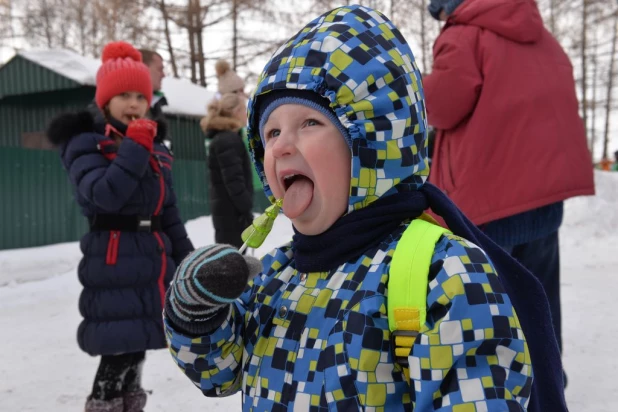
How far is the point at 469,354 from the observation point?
1064mm

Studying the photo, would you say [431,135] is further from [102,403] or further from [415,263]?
[415,263]

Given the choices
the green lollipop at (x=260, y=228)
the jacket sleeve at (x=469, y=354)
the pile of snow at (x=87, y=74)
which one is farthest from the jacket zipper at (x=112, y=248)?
the pile of snow at (x=87, y=74)

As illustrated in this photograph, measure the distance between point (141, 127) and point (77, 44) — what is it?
90.9 ft

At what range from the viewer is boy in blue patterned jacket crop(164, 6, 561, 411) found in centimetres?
109

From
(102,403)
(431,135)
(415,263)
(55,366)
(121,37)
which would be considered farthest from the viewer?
(121,37)

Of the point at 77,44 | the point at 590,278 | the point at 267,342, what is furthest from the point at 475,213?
the point at 77,44

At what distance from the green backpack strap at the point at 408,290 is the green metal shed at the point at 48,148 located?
923 centimetres

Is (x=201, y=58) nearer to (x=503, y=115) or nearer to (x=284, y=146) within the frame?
(x=503, y=115)

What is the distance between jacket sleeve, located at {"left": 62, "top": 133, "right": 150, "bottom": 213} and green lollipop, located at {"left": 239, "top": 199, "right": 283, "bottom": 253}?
157cm

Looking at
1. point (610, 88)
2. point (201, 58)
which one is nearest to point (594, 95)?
point (610, 88)

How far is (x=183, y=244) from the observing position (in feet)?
10.4

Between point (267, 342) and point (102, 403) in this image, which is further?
point (102, 403)

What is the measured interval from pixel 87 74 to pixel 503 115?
11748 millimetres

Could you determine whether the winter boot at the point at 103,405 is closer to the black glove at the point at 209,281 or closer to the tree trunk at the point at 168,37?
the black glove at the point at 209,281
